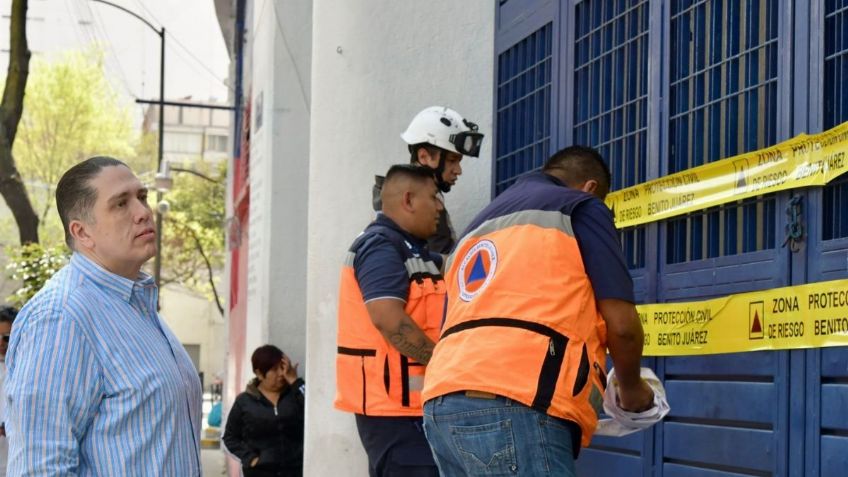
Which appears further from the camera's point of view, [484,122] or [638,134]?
[484,122]

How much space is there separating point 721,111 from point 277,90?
21.4 ft

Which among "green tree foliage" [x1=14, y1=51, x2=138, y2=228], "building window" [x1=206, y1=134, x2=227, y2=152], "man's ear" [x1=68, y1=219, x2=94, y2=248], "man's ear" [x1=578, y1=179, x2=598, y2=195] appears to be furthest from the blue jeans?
"building window" [x1=206, y1=134, x2=227, y2=152]

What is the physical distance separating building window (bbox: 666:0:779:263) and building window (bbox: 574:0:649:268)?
0.37 meters

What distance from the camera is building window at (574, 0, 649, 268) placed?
252 inches

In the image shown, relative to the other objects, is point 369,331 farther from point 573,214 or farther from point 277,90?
point 277,90

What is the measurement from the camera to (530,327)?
4227mm

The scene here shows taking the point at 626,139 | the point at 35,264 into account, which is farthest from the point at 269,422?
the point at 35,264

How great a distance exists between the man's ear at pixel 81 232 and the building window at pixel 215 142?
288ft

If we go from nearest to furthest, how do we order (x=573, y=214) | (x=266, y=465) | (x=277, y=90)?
(x=573, y=214), (x=266, y=465), (x=277, y=90)

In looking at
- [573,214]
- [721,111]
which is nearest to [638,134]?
[721,111]

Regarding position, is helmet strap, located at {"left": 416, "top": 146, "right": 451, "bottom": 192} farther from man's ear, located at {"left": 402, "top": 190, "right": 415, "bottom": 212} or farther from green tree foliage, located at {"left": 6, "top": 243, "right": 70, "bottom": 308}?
green tree foliage, located at {"left": 6, "top": 243, "right": 70, "bottom": 308}

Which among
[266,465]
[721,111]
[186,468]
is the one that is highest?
[721,111]

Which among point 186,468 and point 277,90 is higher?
point 277,90

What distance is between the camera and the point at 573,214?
441 cm
